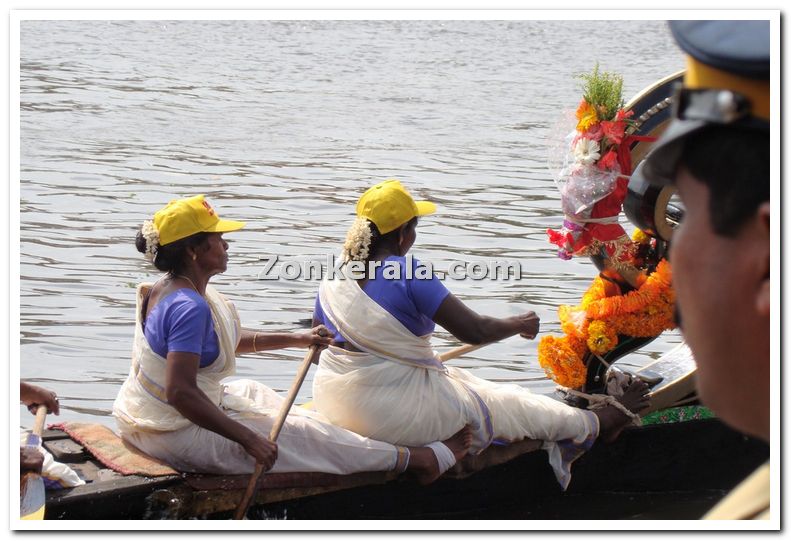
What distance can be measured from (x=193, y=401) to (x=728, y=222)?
370 centimetres

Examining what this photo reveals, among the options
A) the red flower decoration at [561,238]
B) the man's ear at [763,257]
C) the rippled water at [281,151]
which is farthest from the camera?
Result: the rippled water at [281,151]

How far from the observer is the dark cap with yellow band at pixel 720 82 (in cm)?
120

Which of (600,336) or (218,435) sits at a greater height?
(600,336)

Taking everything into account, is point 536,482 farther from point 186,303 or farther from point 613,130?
point 186,303

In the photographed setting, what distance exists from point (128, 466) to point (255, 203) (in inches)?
307

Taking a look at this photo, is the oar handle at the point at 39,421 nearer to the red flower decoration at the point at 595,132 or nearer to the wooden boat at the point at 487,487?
the wooden boat at the point at 487,487

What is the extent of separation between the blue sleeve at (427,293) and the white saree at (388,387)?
15 centimetres

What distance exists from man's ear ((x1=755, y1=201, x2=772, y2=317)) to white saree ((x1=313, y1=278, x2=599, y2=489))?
3.99 m

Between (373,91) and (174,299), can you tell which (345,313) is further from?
(373,91)

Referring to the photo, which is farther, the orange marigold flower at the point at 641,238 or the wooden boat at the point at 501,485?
the orange marigold flower at the point at 641,238

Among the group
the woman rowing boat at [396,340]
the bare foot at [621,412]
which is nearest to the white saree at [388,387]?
the woman rowing boat at [396,340]

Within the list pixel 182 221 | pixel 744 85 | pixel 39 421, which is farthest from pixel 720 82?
pixel 39 421

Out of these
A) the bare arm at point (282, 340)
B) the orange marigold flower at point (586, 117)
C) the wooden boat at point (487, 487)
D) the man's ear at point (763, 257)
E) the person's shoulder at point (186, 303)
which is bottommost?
the wooden boat at point (487, 487)

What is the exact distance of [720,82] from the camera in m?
1.23
